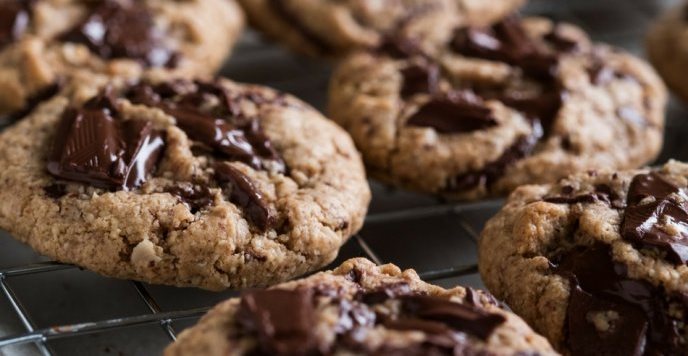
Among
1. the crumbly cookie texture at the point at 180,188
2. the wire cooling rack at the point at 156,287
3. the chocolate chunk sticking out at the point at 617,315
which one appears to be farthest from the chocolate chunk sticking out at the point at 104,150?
the chocolate chunk sticking out at the point at 617,315

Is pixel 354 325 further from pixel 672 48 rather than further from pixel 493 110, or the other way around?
pixel 672 48

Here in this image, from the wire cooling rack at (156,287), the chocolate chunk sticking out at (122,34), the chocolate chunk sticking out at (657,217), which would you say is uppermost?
the chocolate chunk sticking out at (122,34)

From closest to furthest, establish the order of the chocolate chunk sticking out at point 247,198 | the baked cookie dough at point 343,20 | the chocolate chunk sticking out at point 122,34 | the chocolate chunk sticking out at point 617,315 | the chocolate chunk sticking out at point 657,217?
the chocolate chunk sticking out at point 617,315, the chocolate chunk sticking out at point 657,217, the chocolate chunk sticking out at point 247,198, the chocolate chunk sticking out at point 122,34, the baked cookie dough at point 343,20

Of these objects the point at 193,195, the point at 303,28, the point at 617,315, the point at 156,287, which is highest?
the point at 303,28

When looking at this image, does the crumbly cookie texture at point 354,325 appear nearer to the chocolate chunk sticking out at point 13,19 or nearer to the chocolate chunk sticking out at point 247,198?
the chocolate chunk sticking out at point 247,198

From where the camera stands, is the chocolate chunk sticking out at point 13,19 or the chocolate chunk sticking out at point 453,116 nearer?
the chocolate chunk sticking out at point 453,116

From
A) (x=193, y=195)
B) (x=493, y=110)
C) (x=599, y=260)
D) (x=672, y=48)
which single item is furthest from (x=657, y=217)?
(x=672, y=48)
